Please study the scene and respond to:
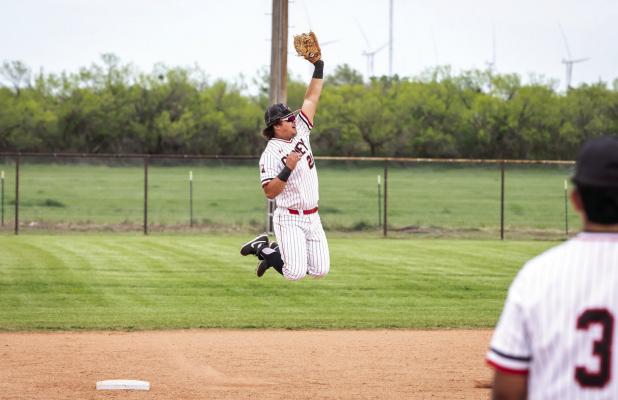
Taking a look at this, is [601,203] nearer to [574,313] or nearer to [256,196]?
[574,313]

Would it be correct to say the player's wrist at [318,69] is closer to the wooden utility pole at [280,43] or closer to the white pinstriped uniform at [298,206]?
the white pinstriped uniform at [298,206]

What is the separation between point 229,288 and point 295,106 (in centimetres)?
3927

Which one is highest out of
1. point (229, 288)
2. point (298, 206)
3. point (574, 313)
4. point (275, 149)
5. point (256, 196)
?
point (275, 149)

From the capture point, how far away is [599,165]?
311 centimetres

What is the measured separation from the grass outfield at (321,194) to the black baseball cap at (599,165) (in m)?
25.4

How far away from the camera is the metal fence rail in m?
32.6

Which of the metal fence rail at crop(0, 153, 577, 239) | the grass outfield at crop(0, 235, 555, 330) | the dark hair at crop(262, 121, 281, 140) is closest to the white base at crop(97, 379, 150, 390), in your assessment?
the dark hair at crop(262, 121, 281, 140)

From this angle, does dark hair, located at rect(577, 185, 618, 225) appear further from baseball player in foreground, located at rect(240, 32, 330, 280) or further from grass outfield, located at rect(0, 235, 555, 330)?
grass outfield, located at rect(0, 235, 555, 330)

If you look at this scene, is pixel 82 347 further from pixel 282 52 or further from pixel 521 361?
pixel 282 52

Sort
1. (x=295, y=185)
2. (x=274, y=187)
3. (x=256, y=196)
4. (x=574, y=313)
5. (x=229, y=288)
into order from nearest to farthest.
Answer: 1. (x=574, y=313)
2. (x=274, y=187)
3. (x=295, y=185)
4. (x=229, y=288)
5. (x=256, y=196)

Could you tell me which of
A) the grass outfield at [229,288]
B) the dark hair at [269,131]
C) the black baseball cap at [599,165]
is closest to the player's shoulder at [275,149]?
the dark hair at [269,131]

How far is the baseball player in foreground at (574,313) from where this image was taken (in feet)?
9.96

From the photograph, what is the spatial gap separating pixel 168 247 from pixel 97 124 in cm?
3145

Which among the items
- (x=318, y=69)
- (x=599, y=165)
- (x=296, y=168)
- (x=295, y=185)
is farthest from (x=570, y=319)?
(x=318, y=69)
